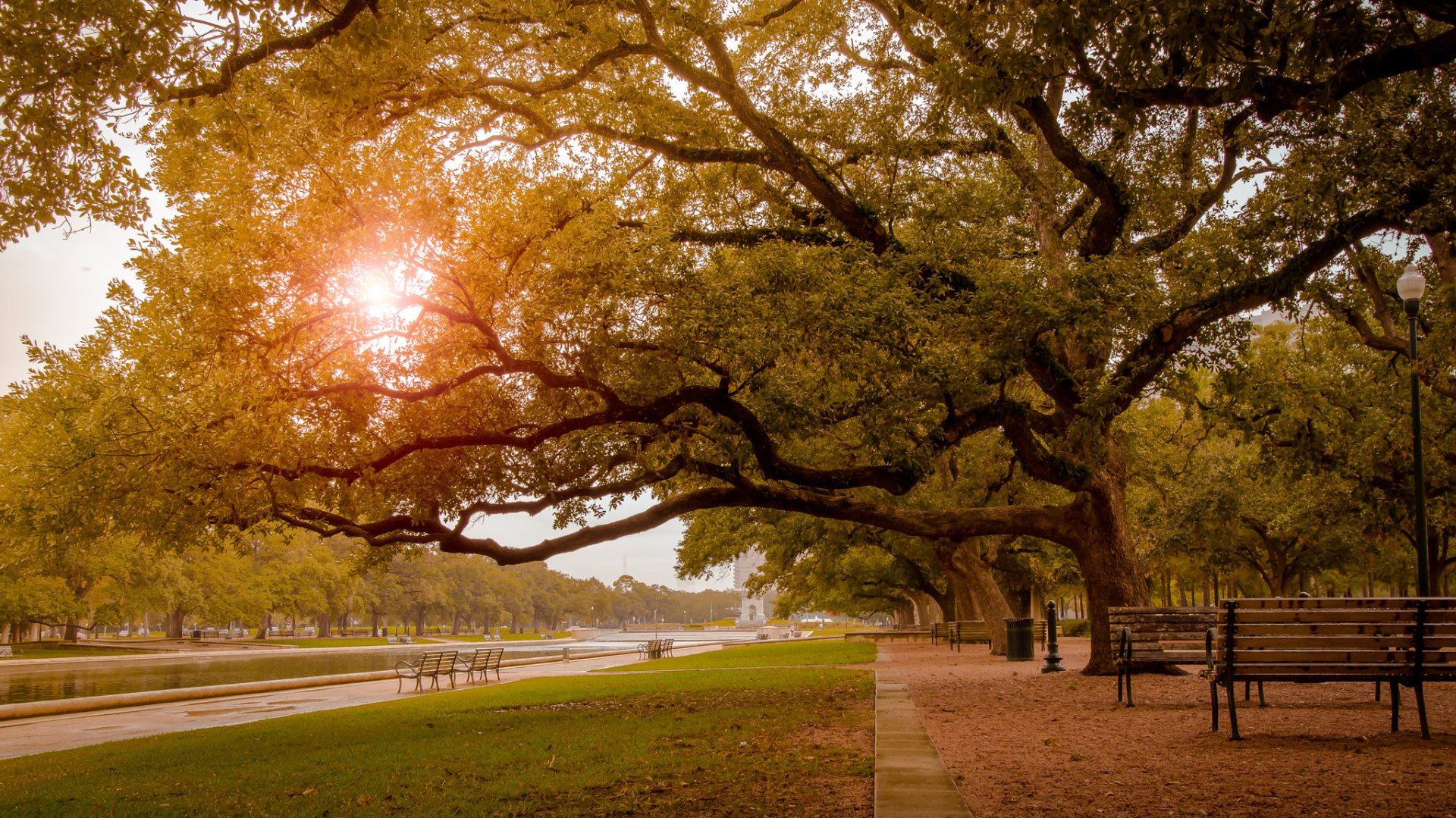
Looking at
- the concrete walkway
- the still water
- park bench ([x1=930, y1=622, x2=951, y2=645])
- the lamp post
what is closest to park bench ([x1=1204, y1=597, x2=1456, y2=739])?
the concrete walkway

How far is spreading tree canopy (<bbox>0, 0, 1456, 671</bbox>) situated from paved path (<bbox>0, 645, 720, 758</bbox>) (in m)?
3.22

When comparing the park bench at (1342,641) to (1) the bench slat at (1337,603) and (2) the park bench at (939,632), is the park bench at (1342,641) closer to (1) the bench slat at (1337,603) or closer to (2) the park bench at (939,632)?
(1) the bench slat at (1337,603)

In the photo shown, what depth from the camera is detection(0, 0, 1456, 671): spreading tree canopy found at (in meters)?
7.13

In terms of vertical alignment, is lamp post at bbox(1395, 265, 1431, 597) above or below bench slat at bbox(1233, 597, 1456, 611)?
above

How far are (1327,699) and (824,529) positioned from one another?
586 inches

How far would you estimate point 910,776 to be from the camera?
5559 mm

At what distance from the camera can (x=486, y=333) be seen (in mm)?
10453

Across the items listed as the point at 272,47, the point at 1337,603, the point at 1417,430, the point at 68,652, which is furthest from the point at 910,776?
the point at 68,652

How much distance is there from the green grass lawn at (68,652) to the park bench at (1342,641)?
1673 inches

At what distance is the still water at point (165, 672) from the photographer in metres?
20.4

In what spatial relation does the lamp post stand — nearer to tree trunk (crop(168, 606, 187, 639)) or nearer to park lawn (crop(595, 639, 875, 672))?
park lawn (crop(595, 639, 875, 672))

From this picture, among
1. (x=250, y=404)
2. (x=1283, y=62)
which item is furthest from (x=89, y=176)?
(x=1283, y=62)

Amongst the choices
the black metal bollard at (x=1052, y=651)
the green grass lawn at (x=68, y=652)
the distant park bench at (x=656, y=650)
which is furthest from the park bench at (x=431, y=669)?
the green grass lawn at (x=68, y=652)

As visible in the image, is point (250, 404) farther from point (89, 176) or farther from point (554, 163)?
point (554, 163)
